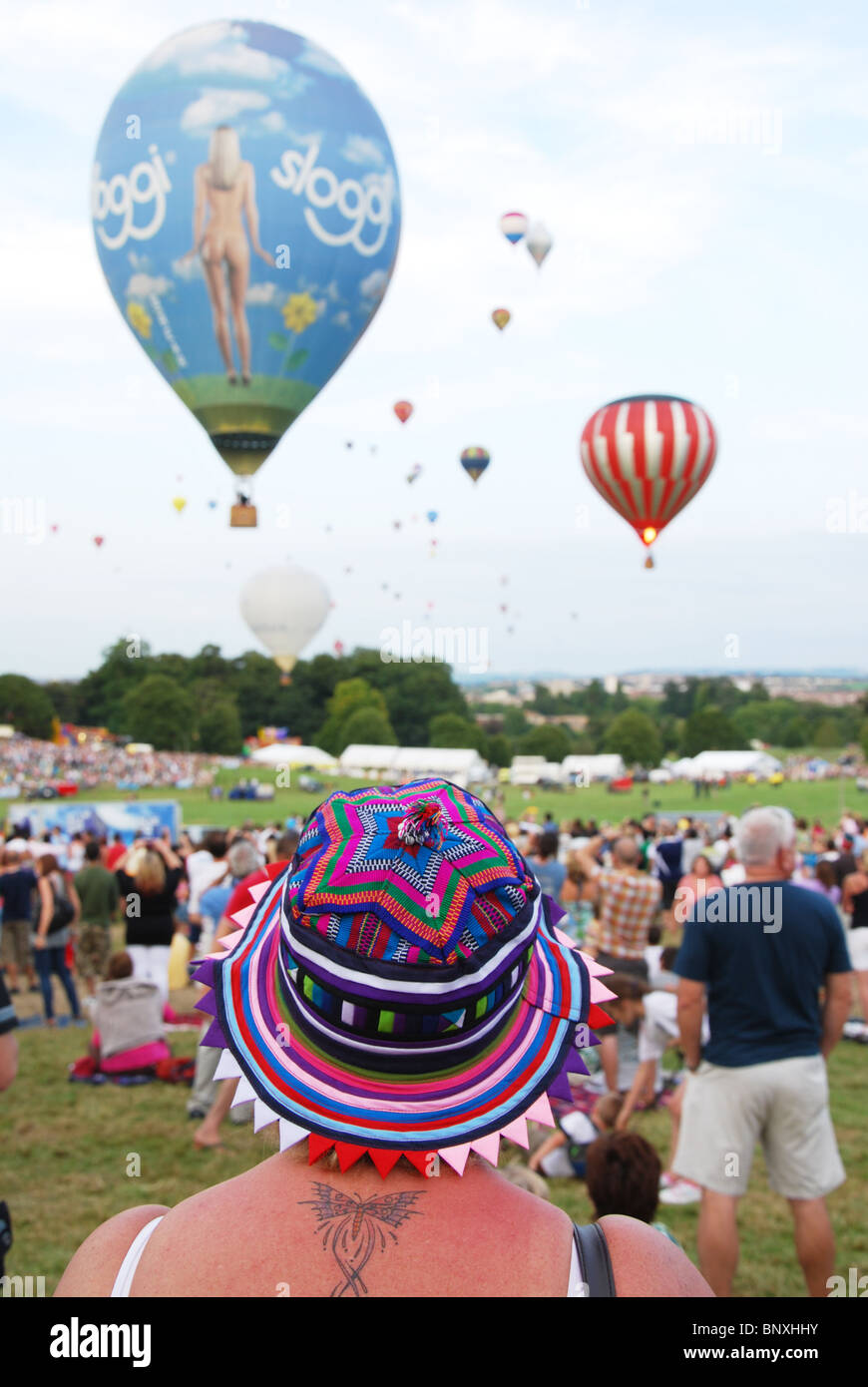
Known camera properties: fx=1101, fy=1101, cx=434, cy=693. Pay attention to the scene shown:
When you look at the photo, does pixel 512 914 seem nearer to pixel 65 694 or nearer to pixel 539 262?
pixel 539 262

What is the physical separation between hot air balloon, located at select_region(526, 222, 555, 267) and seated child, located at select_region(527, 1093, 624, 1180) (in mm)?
23075

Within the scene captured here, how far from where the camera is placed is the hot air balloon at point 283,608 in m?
28.5

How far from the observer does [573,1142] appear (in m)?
5.19

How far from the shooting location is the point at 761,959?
3.53m

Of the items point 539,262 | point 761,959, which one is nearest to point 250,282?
point 761,959

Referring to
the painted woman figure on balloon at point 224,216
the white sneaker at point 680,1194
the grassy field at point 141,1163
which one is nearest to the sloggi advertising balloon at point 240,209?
the painted woman figure on balloon at point 224,216

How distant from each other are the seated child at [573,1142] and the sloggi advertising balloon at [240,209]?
9.54 metres

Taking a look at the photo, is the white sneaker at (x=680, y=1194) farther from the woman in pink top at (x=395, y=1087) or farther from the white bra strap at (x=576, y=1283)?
the white bra strap at (x=576, y=1283)

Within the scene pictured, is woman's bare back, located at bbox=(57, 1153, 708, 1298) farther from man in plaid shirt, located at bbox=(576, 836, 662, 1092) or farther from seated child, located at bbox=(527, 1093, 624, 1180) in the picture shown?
man in plaid shirt, located at bbox=(576, 836, 662, 1092)

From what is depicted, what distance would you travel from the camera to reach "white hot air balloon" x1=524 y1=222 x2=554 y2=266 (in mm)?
25062

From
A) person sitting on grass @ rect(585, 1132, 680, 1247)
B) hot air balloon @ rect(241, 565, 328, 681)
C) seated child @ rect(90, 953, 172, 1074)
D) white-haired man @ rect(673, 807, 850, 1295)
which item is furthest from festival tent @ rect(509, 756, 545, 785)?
person sitting on grass @ rect(585, 1132, 680, 1247)

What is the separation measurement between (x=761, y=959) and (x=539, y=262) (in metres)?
24.1

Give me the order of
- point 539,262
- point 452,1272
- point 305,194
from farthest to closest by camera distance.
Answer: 1. point 539,262
2. point 305,194
3. point 452,1272

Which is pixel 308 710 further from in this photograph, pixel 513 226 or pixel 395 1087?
pixel 395 1087
